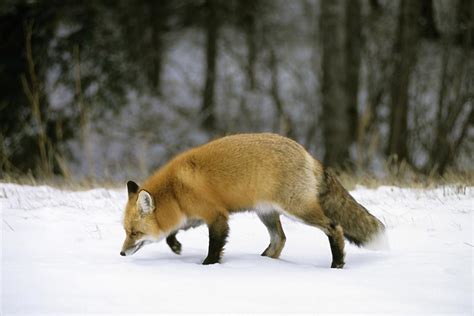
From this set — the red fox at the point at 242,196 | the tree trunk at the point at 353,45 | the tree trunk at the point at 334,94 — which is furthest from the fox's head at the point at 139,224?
the tree trunk at the point at 353,45

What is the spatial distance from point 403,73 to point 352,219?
27.6 feet

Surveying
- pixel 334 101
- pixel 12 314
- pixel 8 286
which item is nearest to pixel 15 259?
pixel 8 286

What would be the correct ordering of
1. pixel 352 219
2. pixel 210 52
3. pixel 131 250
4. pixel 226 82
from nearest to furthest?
1. pixel 131 250
2. pixel 352 219
3. pixel 226 82
4. pixel 210 52

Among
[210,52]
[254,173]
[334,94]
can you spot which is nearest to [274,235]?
[254,173]

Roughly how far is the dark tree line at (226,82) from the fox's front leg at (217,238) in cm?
487

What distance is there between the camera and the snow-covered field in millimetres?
3738

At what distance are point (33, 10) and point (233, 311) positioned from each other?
11.1 m

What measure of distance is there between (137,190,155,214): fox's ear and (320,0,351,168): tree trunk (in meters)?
7.54

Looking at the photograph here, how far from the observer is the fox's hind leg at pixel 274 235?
5.39 metres

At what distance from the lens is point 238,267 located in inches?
188

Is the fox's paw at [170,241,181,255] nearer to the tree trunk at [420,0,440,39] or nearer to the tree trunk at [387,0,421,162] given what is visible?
the tree trunk at [387,0,421,162]

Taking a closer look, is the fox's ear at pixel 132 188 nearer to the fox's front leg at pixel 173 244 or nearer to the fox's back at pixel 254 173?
the fox's back at pixel 254 173

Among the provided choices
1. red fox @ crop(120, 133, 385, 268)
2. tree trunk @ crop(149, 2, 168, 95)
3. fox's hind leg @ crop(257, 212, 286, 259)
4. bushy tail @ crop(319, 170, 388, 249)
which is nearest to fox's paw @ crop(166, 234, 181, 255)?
red fox @ crop(120, 133, 385, 268)

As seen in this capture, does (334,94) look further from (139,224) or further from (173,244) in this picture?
(139,224)
